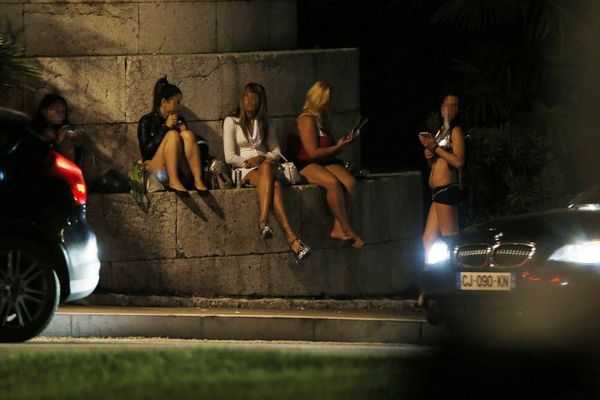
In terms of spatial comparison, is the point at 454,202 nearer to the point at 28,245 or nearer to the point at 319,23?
the point at 28,245

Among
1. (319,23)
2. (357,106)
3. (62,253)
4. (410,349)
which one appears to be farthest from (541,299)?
(319,23)

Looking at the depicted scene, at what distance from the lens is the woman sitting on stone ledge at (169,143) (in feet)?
51.6

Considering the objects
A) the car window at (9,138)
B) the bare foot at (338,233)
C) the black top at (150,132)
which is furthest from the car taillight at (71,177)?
the bare foot at (338,233)

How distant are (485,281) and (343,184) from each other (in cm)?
420

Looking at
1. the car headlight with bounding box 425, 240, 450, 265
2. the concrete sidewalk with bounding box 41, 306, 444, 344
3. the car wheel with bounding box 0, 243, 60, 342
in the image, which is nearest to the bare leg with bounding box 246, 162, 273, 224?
the concrete sidewalk with bounding box 41, 306, 444, 344

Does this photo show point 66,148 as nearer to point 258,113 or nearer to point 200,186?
point 200,186

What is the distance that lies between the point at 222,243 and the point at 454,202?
80.7 inches

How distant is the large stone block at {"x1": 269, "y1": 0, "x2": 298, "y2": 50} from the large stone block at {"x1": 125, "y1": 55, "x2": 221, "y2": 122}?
104 cm

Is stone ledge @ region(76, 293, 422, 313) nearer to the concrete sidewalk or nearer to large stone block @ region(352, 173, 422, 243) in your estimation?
the concrete sidewalk

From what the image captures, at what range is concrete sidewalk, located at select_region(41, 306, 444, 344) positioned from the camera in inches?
568

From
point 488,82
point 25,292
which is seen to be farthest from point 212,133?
point 488,82

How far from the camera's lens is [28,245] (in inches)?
497

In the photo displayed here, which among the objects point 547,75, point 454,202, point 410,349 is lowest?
point 410,349

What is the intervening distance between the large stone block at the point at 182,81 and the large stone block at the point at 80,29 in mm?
533
